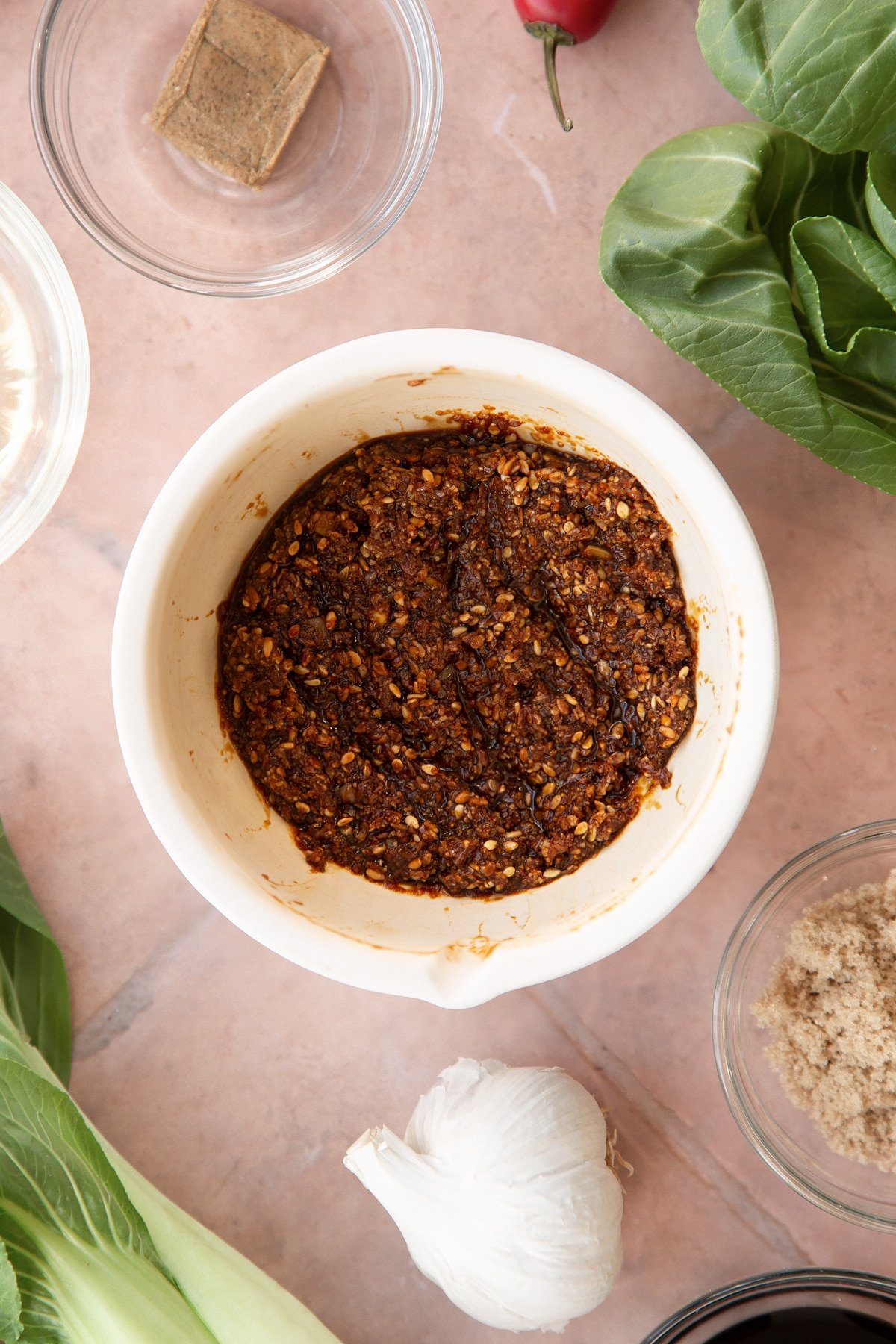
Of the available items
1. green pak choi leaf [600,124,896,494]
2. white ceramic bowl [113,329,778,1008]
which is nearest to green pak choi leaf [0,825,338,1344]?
white ceramic bowl [113,329,778,1008]

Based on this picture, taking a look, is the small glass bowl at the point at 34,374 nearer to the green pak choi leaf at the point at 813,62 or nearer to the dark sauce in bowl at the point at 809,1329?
the green pak choi leaf at the point at 813,62

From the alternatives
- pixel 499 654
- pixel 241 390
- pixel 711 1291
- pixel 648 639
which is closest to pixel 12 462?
pixel 241 390

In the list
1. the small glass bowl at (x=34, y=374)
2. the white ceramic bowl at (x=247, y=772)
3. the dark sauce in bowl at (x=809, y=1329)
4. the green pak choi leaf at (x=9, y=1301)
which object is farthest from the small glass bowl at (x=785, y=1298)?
the small glass bowl at (x=34, y=374)

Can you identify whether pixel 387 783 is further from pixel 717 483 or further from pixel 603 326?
pixel 603 326

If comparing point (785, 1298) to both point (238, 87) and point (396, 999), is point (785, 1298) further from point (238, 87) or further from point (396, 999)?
point (238, 87)

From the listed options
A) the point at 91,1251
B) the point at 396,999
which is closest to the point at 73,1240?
the point at 91,1251

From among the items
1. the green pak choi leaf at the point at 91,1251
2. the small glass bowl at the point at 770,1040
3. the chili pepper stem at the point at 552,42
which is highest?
the chili pepper stem at the point at 552,42
